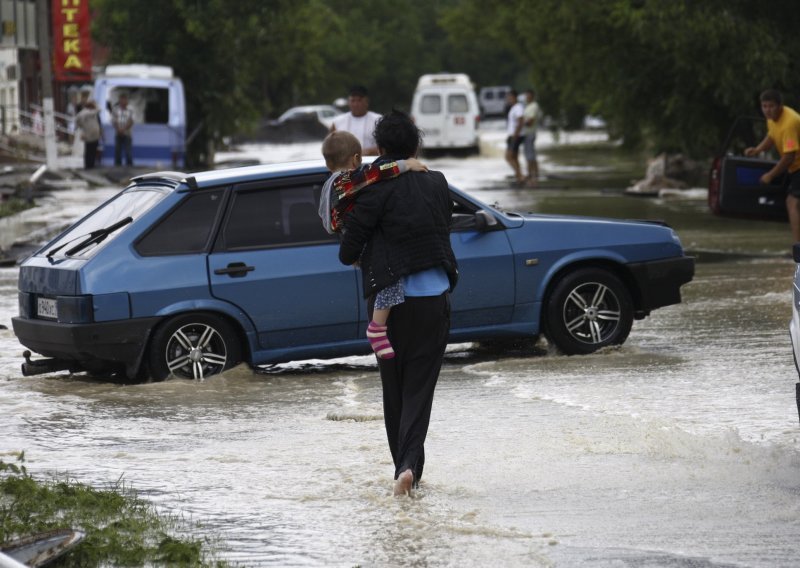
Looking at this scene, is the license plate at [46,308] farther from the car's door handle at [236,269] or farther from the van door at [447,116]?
the van door at [447,116]

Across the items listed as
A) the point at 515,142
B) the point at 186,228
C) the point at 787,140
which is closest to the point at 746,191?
the point at 787,140

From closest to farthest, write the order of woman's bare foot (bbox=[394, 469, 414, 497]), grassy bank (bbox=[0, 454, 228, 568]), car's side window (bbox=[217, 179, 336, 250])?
grassy bank (bbox=[0, 454, 228, 568]) → woman's bare foot (bbox=[394, 469, 414, 497]) → car's side window (bbox=[217, 179, 336, 250])

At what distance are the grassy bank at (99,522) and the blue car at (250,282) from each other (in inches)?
108

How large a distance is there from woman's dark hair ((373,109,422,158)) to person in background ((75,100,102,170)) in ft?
90.8

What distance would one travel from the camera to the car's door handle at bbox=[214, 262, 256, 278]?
10039mm

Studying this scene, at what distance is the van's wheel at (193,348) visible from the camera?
9906 mm

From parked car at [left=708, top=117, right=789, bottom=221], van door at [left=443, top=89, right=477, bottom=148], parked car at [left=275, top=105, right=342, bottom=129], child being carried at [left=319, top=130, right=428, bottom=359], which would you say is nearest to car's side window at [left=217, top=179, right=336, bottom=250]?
child being carried at [left=319, top=130, right=428, bottom=359]

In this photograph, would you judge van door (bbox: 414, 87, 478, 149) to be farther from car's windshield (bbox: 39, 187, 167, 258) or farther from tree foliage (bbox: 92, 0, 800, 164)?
car's windshield (bbox: 39, 187, 167, 258)

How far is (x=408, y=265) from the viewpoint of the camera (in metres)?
6.57

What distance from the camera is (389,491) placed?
22.1 feet

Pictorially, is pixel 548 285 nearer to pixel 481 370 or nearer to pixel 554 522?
pixel 481 370

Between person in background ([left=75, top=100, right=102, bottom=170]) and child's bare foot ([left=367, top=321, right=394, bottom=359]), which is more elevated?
child's bare foot ([left=367, top=321, right=394, bottom=359])

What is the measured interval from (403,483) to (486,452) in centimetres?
106

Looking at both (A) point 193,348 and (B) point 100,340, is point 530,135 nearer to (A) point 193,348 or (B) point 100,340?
(A) point 193,348
